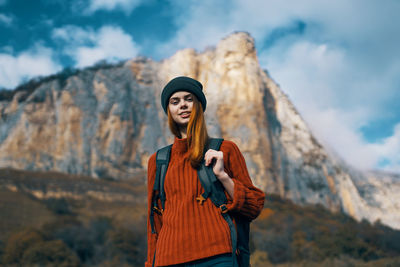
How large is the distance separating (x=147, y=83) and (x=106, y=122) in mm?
10264

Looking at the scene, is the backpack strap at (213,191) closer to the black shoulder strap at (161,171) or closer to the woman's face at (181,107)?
the black shoulder strap at (161,171)

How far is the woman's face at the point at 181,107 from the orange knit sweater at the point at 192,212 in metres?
0.15

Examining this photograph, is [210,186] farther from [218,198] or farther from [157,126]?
[157,126]

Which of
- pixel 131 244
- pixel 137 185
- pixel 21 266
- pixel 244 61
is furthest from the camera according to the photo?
pixel 244 61

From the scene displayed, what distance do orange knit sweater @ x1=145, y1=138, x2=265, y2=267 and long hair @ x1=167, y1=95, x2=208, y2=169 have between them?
68mm

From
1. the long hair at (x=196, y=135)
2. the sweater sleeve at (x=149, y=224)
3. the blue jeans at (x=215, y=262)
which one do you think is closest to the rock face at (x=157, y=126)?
the sweater sleeve at (x=149, y=224)

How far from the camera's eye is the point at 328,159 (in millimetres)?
60906

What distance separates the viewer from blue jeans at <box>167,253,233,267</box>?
1934 millimetres

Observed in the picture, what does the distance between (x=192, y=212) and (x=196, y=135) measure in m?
0.44

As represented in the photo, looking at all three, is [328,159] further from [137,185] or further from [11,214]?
[11,214]

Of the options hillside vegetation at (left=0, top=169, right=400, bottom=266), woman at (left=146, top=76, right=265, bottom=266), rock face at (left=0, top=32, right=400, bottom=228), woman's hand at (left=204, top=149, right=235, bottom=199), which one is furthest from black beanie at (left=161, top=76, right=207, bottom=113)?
rock face at (left=0, top=32, right=400, bottom=228)

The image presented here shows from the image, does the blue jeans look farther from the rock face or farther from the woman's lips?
the rock face

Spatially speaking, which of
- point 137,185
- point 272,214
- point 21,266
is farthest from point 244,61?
point 21,266

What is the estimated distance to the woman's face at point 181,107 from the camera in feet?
7.77
